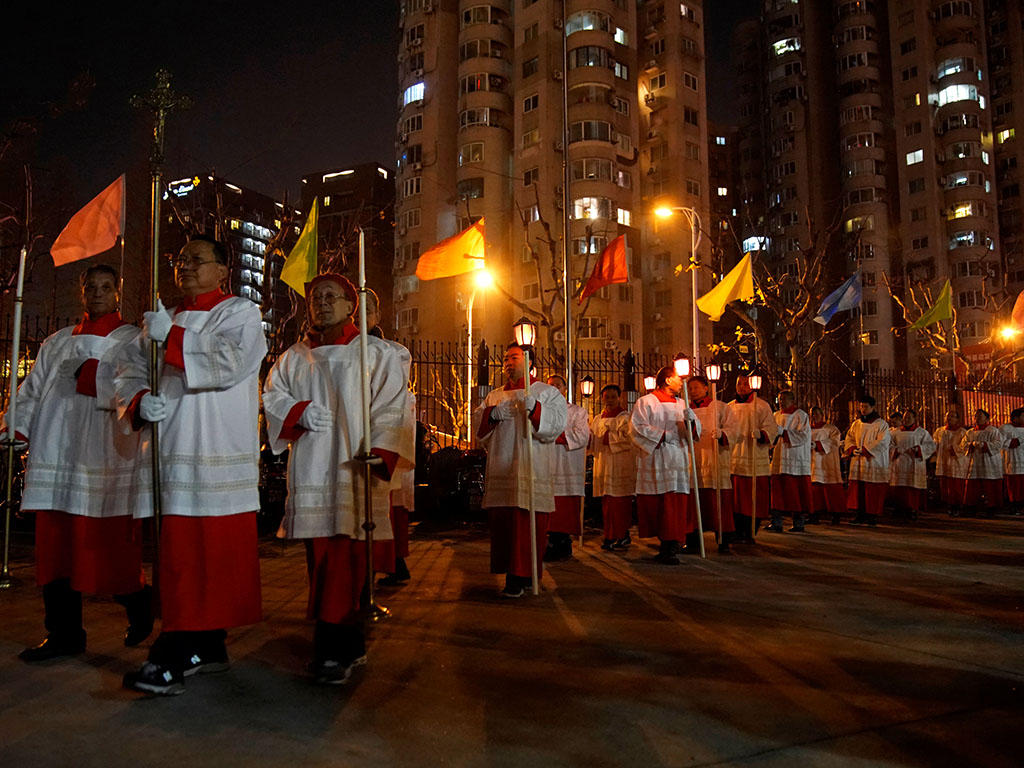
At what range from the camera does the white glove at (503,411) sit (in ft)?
23.1

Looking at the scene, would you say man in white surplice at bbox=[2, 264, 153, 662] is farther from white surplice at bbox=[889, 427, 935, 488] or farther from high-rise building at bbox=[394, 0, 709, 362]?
high-rise building at bbox=[394, 0, 709, 362]

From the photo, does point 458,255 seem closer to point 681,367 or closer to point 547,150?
point 681,367

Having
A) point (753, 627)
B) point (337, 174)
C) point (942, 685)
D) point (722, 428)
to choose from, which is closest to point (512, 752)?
point (942, 685)

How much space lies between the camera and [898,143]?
5644cm

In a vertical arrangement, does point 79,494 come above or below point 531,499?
above

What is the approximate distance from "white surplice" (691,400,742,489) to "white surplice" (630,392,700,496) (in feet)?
3.70

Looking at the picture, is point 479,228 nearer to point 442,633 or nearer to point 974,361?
point 442,633

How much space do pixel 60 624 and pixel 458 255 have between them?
32.2 feet

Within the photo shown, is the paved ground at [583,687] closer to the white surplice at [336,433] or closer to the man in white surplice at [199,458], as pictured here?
the man in white surplice at [199,458]

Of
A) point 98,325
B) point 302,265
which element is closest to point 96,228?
point 98,325

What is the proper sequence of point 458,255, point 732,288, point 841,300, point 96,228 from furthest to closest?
point 841,300 < point 732,288 < point 458,255 < point 96,228

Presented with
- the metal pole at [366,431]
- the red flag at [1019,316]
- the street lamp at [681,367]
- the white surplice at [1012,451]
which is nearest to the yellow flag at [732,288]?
the street lamp at [681,367]

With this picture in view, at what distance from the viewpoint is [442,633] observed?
5.39m

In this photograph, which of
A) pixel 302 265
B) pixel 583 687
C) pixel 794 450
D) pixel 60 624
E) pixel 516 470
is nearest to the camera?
pixel 583 687
